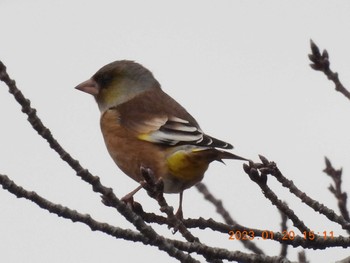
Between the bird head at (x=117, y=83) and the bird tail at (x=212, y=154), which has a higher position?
the bird head at (x=117, y=83)

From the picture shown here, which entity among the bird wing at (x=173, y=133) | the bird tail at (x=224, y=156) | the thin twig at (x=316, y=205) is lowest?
the thin twig at (x=316, y=205)

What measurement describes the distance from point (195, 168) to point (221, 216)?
0.43 meters

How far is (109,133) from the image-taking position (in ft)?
20.3

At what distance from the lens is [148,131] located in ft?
19.4

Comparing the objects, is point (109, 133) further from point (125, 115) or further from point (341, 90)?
point (341, 90)

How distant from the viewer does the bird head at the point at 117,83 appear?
6758 millimetres

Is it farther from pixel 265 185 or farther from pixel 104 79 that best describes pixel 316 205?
pixel 104 79

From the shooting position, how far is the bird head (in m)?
6.76

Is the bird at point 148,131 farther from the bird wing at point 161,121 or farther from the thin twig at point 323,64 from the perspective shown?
the thin twig at point 323,64

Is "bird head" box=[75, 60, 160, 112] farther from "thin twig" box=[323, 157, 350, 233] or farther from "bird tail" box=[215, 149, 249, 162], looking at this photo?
"thin twig" box=[323, 157, 350, 233]

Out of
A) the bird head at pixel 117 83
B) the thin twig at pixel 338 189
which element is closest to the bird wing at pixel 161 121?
the bird head at pixel 117 83

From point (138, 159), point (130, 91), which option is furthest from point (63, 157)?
point (130, 91)

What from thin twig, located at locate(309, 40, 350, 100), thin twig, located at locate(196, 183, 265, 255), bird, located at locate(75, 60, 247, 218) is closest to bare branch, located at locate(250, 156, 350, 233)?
thin twig, located at locate(309, 40, 350, 100)

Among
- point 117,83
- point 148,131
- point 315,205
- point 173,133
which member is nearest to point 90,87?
point 117,83
